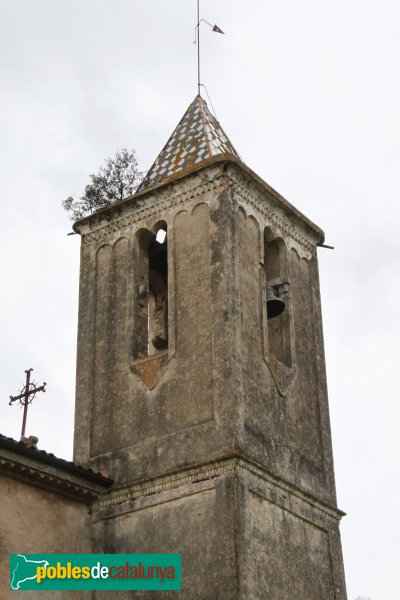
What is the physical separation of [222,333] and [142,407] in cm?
175

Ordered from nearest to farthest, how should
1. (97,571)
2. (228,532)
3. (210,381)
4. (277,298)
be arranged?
1. (228,532)
2. (97,571)
3. (210,381)
4. (277,298)

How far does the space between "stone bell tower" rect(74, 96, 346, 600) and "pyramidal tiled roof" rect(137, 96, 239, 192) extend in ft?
0.14

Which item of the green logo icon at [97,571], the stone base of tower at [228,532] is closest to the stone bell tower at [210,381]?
the stone base of tower at [228,532]

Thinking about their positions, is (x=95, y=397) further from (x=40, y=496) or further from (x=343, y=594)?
(x=343, y=594)

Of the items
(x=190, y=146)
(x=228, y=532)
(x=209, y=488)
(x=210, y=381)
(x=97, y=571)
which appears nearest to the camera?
(x=228, y=532)

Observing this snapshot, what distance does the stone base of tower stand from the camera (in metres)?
15.1

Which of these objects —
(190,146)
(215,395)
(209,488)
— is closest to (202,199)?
(190,146)

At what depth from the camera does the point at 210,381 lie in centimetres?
1655

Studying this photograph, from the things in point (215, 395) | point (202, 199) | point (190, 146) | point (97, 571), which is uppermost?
point (190, 146)

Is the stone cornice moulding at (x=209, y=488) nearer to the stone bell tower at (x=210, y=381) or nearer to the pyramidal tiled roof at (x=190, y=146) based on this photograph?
the stone bell tower at (x=210, y=381)

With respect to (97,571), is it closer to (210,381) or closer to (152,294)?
(210,381)

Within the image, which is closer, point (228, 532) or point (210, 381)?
point (228, 532)

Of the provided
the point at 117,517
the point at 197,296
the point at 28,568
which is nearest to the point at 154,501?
the point at 117,517

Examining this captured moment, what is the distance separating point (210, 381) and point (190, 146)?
16.4ft
